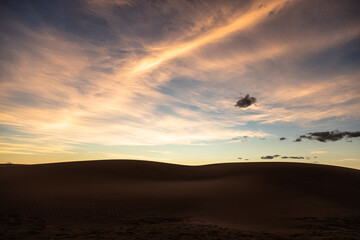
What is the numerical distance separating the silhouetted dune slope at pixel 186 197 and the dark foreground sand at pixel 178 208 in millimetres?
48

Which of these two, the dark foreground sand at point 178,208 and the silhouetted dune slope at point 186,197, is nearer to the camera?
the dark foreground sand at point 178,208

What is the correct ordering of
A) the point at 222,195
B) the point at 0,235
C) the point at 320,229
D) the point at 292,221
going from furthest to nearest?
the point at 222,195, the point at 292,221, the point at 320,229, the point at 0,235

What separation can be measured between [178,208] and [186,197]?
7.83ft

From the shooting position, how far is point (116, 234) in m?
8.68

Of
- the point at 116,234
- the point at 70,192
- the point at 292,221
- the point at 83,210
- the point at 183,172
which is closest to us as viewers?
the point at 116,234

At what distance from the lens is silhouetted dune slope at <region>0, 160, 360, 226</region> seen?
12.1 metres

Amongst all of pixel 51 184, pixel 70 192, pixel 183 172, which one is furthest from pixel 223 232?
pixel 183 172

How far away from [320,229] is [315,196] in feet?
30.4

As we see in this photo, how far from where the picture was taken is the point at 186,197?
16031 millimetres

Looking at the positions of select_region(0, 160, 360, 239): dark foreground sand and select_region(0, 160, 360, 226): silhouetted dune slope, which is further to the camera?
select_region(0, 160, 360, 226): silhouetted dune slope

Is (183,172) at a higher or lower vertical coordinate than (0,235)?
higher

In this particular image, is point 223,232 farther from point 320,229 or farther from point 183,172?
point 183,172

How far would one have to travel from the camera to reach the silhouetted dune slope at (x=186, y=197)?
475 inches

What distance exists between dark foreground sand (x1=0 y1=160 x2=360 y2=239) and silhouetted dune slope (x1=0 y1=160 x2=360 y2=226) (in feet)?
0.16
